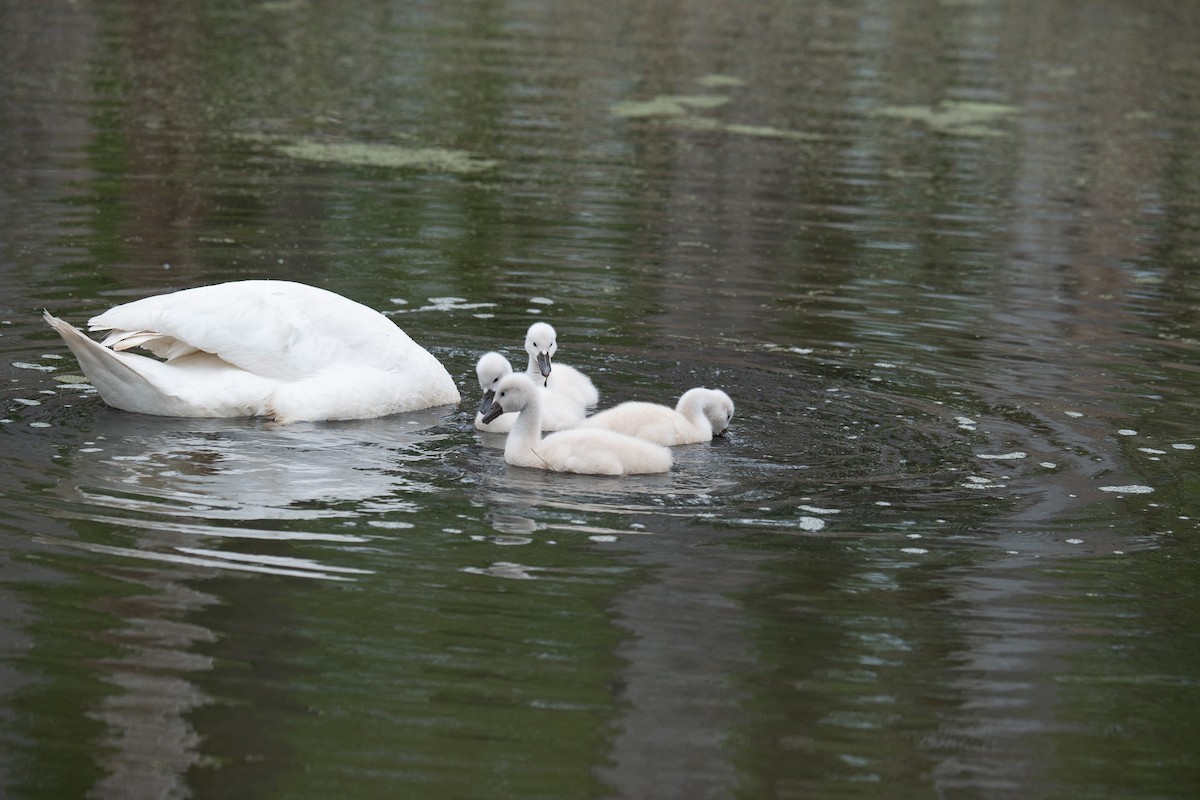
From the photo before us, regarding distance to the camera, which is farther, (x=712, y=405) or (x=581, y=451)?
(x=712, y=405)

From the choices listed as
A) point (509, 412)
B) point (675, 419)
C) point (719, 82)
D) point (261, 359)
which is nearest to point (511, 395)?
point (509, 412)

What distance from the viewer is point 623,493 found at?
7.88m

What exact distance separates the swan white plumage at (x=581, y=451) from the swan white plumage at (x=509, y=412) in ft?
0.66

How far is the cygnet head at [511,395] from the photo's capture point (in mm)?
8570

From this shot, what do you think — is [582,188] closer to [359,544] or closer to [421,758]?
[359,544]

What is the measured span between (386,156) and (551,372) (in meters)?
8.64

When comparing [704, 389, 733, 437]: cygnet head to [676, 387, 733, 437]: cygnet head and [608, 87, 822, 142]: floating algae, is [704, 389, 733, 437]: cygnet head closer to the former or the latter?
[676, 387, 733, 437]: cygnet head

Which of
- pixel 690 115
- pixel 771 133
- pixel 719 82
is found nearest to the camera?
pixel 771 133

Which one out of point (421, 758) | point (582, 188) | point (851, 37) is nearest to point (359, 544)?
point (421, 758)

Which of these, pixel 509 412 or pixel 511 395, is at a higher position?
pixel 511 395

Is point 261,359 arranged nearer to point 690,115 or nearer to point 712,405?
point 712,405

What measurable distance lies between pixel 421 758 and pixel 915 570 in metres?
2.48

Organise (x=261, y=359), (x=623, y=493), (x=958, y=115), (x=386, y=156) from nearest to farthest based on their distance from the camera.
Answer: (x=623, y=493) < (x=261, y=359) < (x=386, y=156) < (x=958, y=115)

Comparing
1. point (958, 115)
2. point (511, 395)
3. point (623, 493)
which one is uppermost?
point (958, 115)
